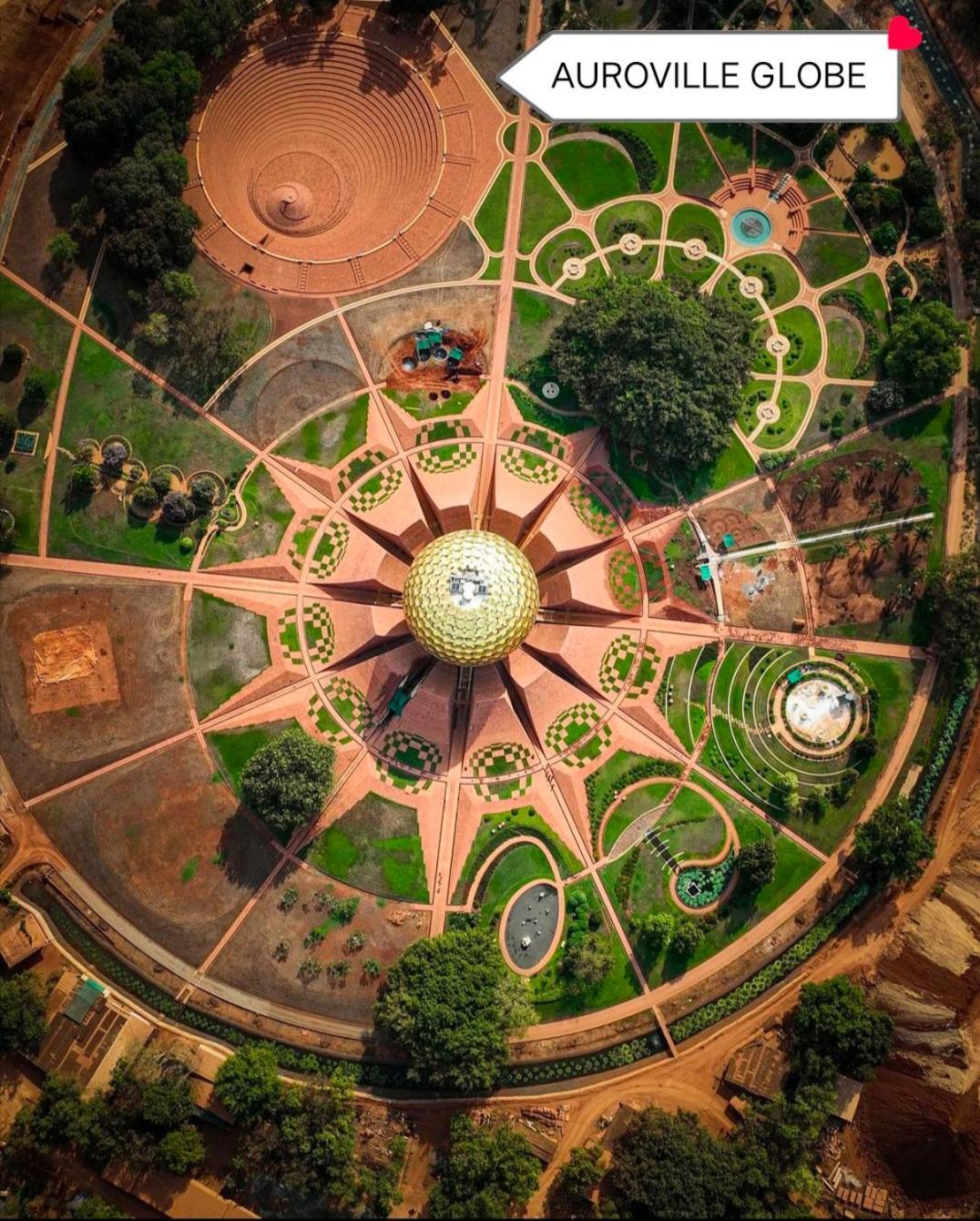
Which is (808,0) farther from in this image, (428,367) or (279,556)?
(279,556)

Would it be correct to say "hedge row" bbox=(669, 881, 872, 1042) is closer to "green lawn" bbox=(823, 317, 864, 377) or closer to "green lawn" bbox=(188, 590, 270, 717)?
"green lawn" bbox=(823, 317, 864, 377)

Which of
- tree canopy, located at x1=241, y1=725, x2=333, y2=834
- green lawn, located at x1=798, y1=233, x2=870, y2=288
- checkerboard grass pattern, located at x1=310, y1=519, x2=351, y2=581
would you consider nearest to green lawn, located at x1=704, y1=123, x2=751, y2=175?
green lawn, located at x1=798, y1=233, x2=870, y2=288

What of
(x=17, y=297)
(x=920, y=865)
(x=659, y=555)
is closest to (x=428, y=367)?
(x=659, y=555)

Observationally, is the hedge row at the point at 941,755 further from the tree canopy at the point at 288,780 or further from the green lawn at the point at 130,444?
the green lawn at the point at 130,444

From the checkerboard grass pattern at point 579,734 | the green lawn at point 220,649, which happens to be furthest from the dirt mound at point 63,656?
the checkerboard grass pattern at point 579,734

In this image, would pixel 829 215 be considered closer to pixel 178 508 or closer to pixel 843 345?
pixel 843 345

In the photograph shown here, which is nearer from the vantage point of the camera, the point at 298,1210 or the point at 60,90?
the point at 298,1210
